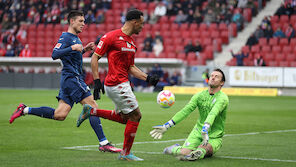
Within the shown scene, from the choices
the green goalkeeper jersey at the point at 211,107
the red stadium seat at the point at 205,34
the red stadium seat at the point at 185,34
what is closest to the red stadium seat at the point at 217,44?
the red stadium seat at the point at 205,34

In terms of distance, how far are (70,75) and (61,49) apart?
0.49m

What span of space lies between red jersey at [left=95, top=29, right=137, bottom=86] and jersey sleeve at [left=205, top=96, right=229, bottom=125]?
136cm

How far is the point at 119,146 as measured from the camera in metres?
9.73

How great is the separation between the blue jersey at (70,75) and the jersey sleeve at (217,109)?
8.15 ft

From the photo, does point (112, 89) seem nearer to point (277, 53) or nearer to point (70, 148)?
point (70, 148)

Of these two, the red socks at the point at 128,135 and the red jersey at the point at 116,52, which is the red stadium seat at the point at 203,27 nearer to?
the red jersey at the point at 116,52

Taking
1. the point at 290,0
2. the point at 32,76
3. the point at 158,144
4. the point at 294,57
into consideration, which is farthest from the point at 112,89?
the point at 32,76

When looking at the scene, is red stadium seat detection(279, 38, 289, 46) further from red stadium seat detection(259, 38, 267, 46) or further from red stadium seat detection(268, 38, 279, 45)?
red stadium seat detection(259, 38, 267, 46)

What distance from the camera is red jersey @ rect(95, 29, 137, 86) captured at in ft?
25.9

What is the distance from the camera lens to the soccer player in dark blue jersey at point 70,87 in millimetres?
9086

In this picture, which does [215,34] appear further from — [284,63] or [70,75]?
[70,75]

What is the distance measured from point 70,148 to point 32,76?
3091 centimetres

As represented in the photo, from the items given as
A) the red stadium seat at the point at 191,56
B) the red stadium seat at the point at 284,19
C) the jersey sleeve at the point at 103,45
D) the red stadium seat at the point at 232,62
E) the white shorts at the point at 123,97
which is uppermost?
the jersey sleeve at the point at 103,45

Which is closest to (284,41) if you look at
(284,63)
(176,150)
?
(284,63)
